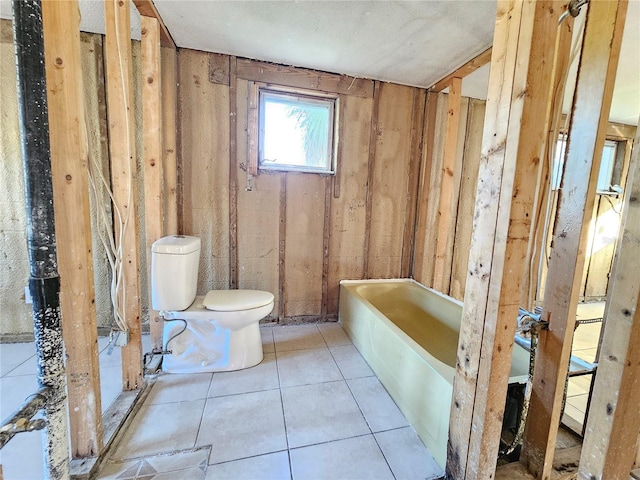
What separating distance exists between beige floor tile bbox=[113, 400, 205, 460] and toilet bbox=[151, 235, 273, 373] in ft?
0.98

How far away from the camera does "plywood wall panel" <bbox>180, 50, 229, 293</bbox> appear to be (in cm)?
212

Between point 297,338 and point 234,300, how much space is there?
0.70 meters

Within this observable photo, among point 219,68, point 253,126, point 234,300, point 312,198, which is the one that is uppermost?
point 219,68

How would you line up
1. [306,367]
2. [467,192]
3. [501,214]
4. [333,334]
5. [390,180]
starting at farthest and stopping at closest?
[467,192], [390,180], [333,334], [306,367], [501,214]

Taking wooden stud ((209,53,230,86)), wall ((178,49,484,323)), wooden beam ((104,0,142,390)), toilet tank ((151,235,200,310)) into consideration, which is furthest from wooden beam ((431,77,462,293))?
wooden beam ((104,0,142,390))

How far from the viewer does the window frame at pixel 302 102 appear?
2.27 meters

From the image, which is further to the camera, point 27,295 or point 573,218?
point 573,218

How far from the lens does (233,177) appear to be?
226 centimetres

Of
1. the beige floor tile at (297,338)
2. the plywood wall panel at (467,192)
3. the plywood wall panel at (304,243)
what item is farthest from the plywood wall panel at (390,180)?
the beige floor tile at (297,338)

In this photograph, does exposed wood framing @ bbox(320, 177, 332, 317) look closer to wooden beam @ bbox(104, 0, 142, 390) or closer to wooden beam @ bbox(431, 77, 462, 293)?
wooden beam @ bbox(431, 77, 462, 293)

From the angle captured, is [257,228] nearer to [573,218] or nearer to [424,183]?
[424,183]

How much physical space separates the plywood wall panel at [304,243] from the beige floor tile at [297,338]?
0.47 feet

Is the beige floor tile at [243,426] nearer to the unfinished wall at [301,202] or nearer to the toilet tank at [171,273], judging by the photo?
the toilet tank at [171,273]

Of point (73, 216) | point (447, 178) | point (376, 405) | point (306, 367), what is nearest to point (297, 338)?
point (306, 367)
